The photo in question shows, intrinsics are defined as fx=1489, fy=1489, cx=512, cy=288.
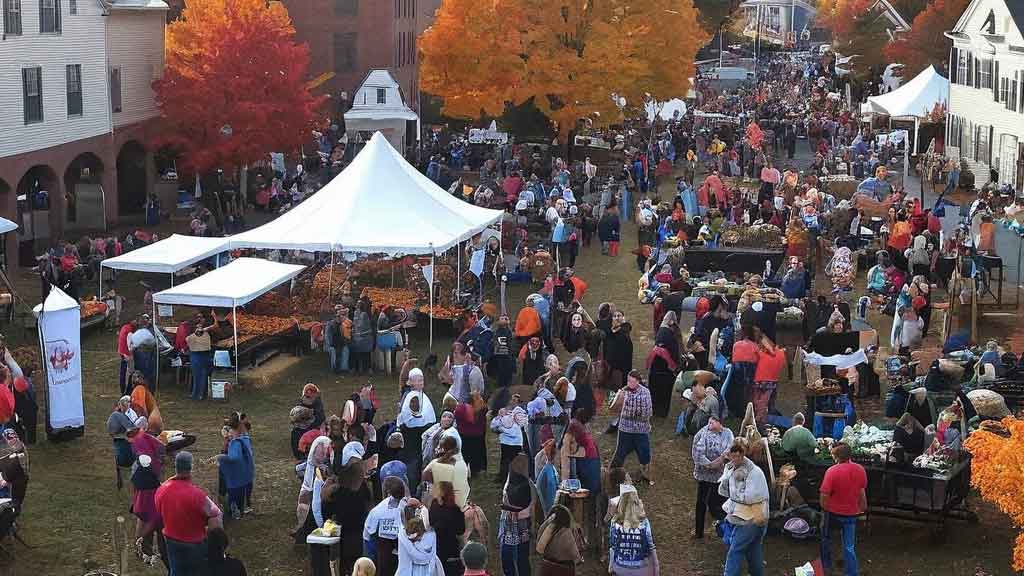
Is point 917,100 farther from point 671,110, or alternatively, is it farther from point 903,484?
point 903,484

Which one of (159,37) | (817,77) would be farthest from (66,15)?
(817,77)

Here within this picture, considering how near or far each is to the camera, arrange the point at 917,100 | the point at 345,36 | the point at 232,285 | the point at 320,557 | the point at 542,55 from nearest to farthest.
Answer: the point at 320,557 → the point at 232,285 → the point at 542,55 → the point at 917,100 → the point at 345,36

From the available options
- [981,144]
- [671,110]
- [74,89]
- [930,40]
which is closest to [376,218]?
[74,89]

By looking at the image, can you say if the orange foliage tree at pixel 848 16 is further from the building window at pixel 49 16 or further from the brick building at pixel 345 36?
the building window at pixel 49 16

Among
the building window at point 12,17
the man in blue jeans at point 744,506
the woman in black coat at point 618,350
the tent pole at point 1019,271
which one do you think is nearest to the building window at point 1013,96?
the tent pole at point 1019,271

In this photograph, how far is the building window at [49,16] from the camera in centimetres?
3547

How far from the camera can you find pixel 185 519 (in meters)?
12.7

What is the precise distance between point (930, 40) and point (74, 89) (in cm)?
3757

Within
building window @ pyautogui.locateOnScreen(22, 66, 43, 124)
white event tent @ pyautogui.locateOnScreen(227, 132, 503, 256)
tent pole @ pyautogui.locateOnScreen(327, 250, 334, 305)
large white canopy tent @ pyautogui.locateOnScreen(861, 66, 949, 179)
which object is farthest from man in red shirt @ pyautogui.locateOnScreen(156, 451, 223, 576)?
large white canopy tent @ pyautogui.locateOnScreen(861, 66, 949, 179)

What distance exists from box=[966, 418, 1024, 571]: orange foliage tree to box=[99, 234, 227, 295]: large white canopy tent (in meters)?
15.8

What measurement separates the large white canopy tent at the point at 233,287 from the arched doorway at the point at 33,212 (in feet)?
36.5

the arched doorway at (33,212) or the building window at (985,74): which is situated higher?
the building window at (985,74)

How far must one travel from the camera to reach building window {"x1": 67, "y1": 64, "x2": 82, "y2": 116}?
37219mm

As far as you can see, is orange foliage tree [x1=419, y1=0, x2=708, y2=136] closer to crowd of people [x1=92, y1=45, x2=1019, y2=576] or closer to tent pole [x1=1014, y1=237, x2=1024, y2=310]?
crowd of people [x1=92, y1=45, x2=1019, y2=576]
